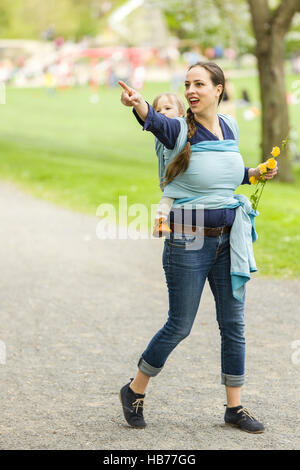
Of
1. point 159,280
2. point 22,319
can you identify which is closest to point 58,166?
point 159,280

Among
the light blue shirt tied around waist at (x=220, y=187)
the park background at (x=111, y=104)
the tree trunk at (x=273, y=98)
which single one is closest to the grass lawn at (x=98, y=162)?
the park background at (x=111, y=104)

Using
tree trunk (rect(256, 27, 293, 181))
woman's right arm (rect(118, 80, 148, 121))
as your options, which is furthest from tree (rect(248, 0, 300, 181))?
woman's right arm (rect(118, 80, 148, 121))

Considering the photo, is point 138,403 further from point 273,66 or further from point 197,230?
point 273,66

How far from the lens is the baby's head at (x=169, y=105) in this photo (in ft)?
16.0

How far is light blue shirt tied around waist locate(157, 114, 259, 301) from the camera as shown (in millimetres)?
4008

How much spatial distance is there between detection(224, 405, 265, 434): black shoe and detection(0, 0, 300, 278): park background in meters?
1.91

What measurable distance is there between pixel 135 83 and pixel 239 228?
41.8m

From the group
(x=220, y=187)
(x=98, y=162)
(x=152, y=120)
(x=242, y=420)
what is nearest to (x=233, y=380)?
(x=242, y=420)

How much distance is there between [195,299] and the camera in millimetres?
4152

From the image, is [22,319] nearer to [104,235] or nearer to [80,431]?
[80,431]

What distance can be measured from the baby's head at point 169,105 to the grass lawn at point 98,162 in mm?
3544

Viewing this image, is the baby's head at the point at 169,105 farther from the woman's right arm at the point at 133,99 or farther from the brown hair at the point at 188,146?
the woman's right arm at the point at 133,99

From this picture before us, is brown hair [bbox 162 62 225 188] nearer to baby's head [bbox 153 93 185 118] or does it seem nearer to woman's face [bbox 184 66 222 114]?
woman's face [bbox 184 66 222 114]

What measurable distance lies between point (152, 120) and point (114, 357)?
228cm
